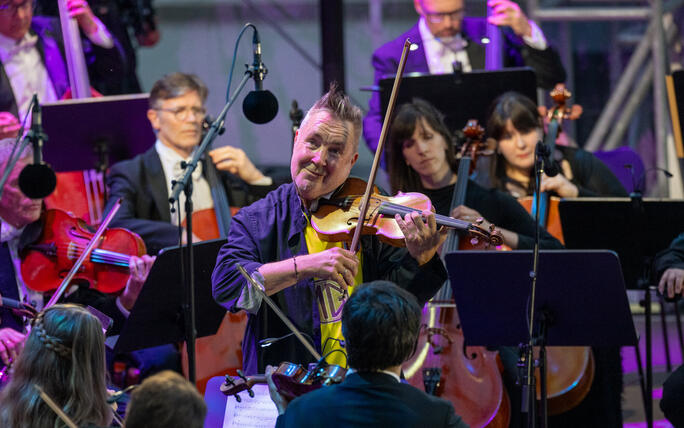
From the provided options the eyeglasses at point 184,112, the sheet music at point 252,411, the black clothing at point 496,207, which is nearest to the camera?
the sheet music at point 252,411

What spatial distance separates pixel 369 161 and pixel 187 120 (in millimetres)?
2330

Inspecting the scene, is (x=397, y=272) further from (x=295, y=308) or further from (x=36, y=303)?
(x=36, y=303)

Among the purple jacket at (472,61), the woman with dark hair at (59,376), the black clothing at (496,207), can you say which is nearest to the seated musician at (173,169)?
the purple jacket at (472,61)

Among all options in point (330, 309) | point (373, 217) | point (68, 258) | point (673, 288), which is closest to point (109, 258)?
point (68, 258)

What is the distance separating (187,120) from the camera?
15.3 feet

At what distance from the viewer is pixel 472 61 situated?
498 centimetres

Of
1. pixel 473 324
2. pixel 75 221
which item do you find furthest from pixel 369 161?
pixel 473 324

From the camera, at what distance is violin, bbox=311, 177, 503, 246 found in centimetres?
282

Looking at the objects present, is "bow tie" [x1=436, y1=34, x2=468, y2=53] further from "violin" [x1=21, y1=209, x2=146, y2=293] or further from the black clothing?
"violin" [x1=21, y1=209, x2=146, y2=293]

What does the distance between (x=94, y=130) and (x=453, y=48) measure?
6.17 feet

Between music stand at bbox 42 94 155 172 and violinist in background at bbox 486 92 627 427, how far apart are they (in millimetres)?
1685

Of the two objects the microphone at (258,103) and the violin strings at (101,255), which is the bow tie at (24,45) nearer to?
the violin strings at (101,255)

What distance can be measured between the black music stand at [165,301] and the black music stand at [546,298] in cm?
93

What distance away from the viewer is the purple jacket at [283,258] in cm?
281
